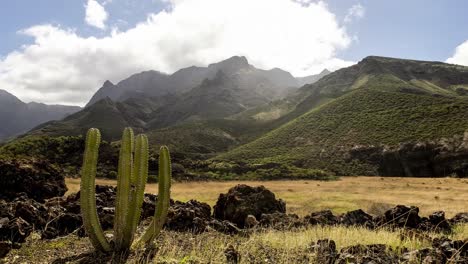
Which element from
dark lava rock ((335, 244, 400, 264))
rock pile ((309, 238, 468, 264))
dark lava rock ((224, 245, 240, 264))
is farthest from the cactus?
dark lava rock ((335, 244, 400, 264))

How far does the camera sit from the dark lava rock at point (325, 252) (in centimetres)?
654

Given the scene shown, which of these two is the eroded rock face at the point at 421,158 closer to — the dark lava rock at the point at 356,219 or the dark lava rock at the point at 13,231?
the dark lava rock at the point at 356,219

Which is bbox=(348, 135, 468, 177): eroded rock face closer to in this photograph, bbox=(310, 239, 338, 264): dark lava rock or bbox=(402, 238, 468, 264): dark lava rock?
bbox=(402, 238, 468, 264): dark lava rock

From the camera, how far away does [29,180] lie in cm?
1695

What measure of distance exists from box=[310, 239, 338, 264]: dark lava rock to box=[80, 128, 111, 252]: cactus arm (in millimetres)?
3832

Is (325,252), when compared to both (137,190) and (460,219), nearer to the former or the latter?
(137,190)

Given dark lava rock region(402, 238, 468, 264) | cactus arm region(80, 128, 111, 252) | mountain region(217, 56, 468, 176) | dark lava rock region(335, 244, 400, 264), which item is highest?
mountain region(217, 56, 468, 176)

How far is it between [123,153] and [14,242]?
267cm

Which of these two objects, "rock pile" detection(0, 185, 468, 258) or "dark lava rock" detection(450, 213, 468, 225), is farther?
"dark lava rock" detection(450, 213, 468, 225)

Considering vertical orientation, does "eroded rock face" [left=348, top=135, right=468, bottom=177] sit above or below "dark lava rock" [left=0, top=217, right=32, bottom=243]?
above

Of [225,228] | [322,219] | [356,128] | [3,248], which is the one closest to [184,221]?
[225,228]

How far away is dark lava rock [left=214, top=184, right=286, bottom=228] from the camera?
44.9 ft

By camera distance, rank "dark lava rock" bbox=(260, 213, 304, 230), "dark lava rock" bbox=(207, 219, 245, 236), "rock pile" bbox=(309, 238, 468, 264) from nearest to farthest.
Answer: "rock pile" bbox=(309, 238, 468, 264) → "dark lava rock" bbox=(207, 219, 245, 236) → "dark lava rock" bbox=(260, 213, 304, 230)

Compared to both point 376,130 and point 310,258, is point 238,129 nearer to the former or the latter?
point 376,130
